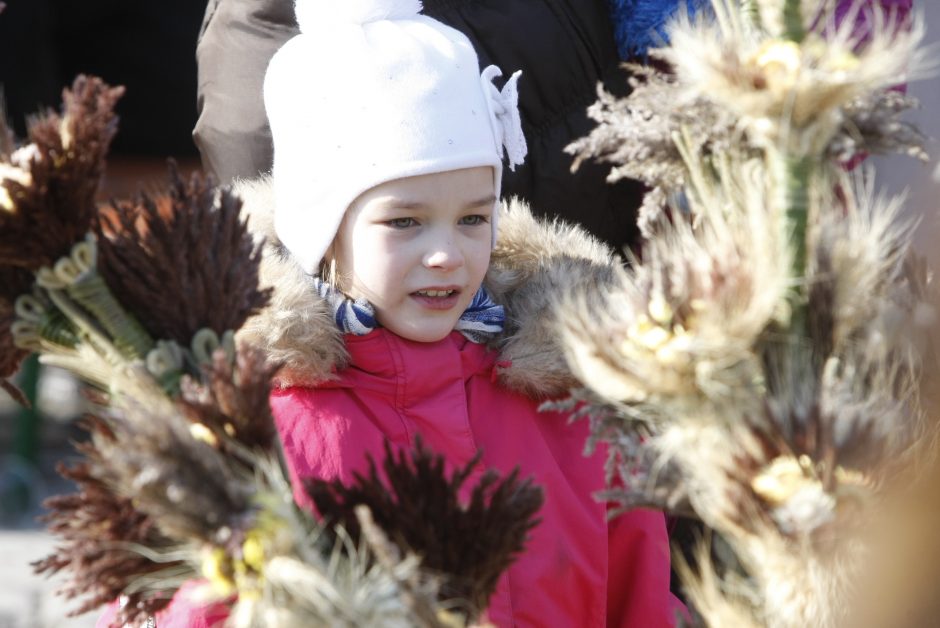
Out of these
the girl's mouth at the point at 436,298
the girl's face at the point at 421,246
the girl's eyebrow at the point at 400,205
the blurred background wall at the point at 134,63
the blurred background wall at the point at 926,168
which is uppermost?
the blurred background wall at the point at 926,168

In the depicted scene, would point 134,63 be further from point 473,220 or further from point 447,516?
point 447,516

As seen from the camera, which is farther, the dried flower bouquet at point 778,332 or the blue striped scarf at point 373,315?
the blue striped scarf at point 373,315

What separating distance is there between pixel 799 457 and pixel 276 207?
90cm

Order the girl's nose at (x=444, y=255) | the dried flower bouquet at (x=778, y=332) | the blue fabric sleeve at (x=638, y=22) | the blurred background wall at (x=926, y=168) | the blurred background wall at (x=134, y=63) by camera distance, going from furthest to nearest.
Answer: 1. the blurred background wall at (x=134, y=63)
2. the blue fabric sleeve at (x=638, y=22)
3. the girl's nose at (x=444, y=255)
4. the blurred background wall at (x=926, y=168)
5. the dried flower bouquet at (x=778, y=332)

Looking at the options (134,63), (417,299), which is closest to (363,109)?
(417,299)

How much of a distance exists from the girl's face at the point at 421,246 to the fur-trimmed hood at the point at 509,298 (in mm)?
79

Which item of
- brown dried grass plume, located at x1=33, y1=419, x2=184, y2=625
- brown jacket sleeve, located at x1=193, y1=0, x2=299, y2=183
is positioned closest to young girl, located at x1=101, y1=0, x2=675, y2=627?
brown jacket sleeve, located at x1=193, y1=0, x2=299, y2=183

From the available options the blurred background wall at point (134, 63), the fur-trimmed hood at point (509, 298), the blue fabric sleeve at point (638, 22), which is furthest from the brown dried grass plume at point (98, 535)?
the blurred background wall at point (134, 63)

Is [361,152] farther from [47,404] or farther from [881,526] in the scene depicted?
[47,404]

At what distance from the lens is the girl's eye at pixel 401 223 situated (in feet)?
4.56

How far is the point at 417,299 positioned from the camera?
4.59 ft

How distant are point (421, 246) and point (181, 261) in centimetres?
54

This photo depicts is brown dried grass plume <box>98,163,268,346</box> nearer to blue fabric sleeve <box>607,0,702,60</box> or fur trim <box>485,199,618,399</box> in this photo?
fur trim <box>485,199,618,399</box>

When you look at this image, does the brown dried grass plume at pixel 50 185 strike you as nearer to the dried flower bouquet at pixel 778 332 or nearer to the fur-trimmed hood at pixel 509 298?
the dried flower bouquet at pixel 778 332
